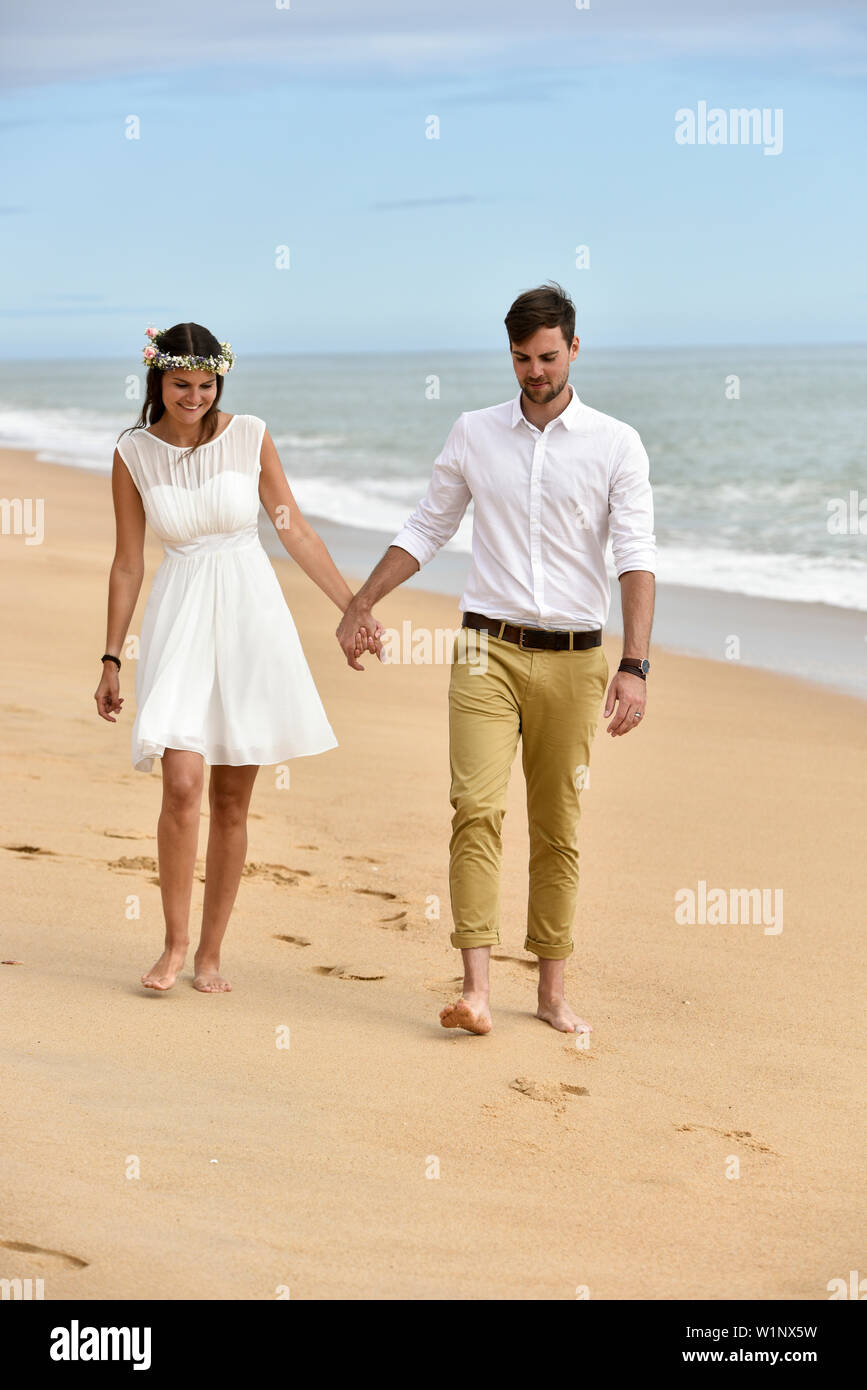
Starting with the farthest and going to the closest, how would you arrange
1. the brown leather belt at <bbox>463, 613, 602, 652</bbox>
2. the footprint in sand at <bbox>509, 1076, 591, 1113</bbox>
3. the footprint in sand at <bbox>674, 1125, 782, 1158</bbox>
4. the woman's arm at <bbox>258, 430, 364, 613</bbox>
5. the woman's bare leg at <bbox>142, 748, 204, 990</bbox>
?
the woman's arm at <bbox>258, 430, 364, 613</bbox> → the woman's bare leg at <bbox>142, 748, 204, 990</bbox> → the brown leather belt at <bbox>463, 613, 602, 652</bbox> → the footprint in sand at <bbox>509, 1076, 591, 1113</bbox> → the footprint in sand at <bbox>674, 1125, 782, 1158</bbox>

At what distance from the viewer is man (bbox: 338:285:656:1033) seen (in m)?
4.11

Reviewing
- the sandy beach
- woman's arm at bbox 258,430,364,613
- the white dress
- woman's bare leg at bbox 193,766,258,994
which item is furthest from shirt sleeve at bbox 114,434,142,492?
the sandy beach

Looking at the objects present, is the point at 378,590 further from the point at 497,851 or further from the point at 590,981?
the point at 590,981

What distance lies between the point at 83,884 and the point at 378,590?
5.38ft

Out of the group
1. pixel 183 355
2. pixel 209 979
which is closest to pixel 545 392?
pixel 183 355

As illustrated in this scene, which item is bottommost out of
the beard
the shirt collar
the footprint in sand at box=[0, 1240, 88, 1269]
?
the footprint in sand at box=[0, 1240, 88, 1269]

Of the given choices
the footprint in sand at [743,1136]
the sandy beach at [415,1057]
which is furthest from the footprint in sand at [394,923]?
the footprint in sand at [743,1136]

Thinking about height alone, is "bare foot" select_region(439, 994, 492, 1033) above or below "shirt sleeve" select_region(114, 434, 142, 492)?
below

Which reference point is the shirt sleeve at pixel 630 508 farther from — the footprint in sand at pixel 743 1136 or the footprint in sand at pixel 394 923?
the footprint in sand at pixel 394 923

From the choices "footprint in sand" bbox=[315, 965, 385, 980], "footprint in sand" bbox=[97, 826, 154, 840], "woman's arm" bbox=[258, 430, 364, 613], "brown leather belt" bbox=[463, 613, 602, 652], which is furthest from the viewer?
"footprint in sand" bbox=[97, 826, 154, 840]

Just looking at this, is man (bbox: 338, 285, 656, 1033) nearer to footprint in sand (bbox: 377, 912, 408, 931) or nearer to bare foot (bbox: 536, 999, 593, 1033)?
bare foot (bbox: 536, 999, 593, 1033)

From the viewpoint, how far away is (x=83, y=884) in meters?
5.28

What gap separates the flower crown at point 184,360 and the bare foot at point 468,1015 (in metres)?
1.87
